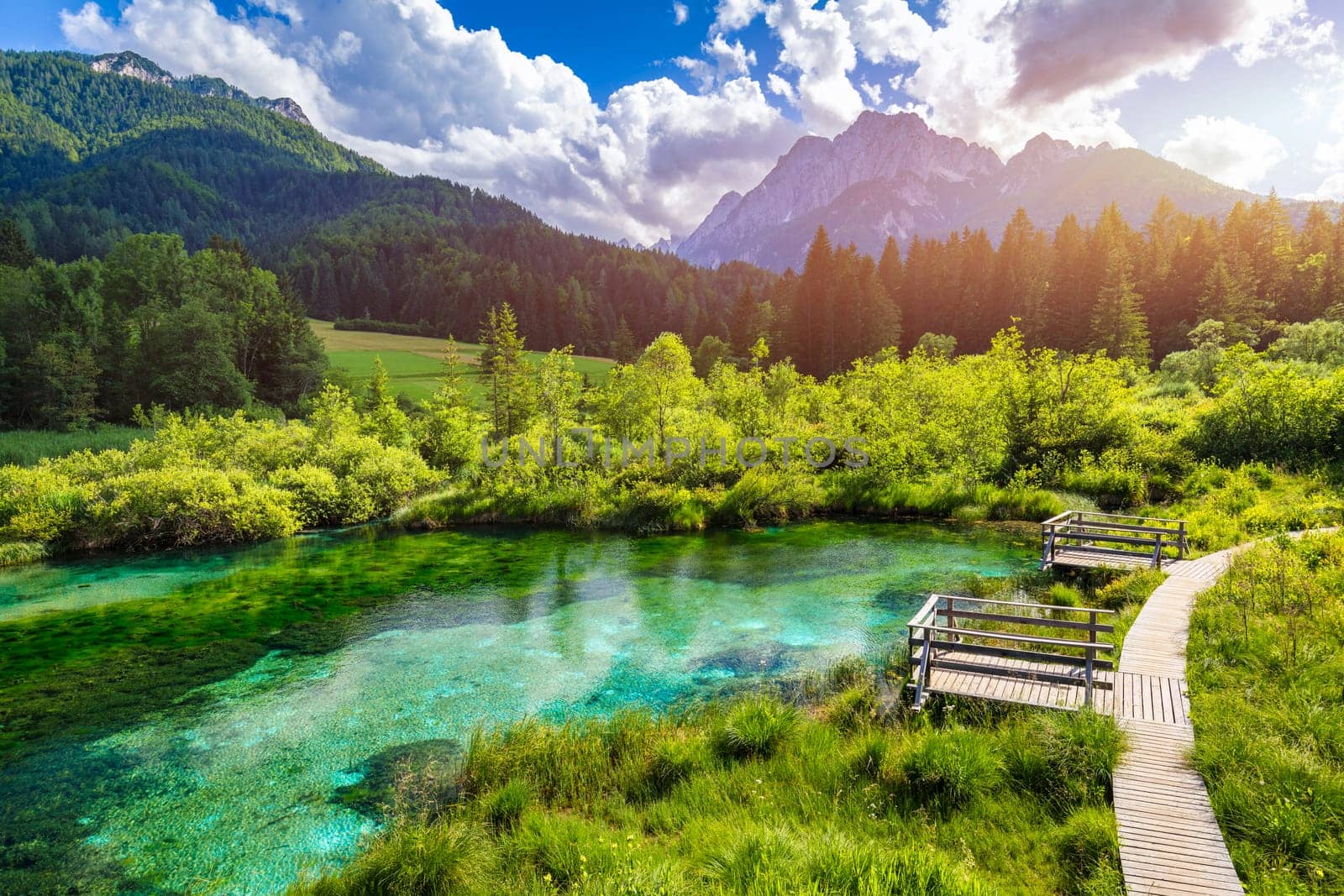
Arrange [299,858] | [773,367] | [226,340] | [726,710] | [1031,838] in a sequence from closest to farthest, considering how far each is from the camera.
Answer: [1031,838]
[299,858]
[726,710]
[773,367]
[226,340]

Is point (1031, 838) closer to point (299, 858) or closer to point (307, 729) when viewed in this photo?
point (299, 858)

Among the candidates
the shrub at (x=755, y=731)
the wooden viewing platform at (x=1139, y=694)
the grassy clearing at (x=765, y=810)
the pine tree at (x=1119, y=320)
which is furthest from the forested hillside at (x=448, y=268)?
the grassy clearing at (x=765, y=810)

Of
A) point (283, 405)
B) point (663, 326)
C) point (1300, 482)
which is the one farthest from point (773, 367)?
point (663, 326)

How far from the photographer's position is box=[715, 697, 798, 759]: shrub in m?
9.23

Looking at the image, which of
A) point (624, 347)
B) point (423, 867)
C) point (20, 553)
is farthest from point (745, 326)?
point (423, 867)

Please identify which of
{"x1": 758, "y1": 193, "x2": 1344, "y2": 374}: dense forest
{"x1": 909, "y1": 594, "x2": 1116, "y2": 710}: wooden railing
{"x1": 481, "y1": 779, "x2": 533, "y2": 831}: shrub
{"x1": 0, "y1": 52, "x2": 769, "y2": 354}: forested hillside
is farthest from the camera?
{"x1": 0, "y1": 52, "x2": 769, "y2": 354}: forested hillside

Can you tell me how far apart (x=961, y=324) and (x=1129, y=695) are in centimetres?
8574

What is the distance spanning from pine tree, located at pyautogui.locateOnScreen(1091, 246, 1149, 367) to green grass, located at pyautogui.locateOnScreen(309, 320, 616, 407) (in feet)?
186

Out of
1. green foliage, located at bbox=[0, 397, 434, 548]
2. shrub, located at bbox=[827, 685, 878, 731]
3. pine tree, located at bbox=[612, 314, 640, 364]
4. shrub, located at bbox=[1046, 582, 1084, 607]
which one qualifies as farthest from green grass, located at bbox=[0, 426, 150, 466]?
pine tree, located at bbox=[612, 314, 640, 364]

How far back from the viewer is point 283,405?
233 feet

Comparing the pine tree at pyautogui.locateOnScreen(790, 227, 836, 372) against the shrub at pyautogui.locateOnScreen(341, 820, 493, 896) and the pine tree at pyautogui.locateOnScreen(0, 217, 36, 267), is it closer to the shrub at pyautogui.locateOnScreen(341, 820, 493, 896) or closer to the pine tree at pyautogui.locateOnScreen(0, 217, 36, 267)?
the shrub at pyautogui.locateOnScreen(341, 820, 493, 896)

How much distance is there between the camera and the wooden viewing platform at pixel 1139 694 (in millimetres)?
5836

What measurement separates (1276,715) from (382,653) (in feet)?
56.9

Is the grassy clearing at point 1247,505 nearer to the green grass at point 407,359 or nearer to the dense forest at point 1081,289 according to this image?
the dense forest at point 1081,289
